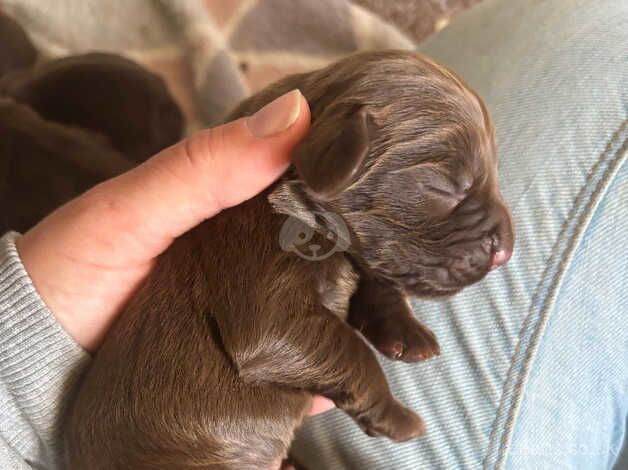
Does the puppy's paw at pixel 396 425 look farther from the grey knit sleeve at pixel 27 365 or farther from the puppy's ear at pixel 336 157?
the grey knit sleeve at pixel 27 365

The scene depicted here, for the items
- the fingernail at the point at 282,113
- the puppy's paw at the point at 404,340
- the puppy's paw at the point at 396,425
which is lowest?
the puppy's paw at the point at 396,425

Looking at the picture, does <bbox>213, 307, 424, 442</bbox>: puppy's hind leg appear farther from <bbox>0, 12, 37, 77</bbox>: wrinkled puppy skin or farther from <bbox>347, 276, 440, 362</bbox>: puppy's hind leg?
<bbox>0, 12, 37, 77</bbox>: wrinkled puppy skin

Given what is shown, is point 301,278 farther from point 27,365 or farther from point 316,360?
point 27,365

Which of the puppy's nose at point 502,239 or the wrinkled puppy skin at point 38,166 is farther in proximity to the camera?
the wrinkled puppy skin at point 38,166

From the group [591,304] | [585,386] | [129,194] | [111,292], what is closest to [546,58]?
[591,304]

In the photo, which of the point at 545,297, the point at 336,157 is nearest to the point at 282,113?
the point at 336,157

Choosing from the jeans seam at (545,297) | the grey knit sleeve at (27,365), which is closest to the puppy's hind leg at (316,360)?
the jeans seam at (545,297)

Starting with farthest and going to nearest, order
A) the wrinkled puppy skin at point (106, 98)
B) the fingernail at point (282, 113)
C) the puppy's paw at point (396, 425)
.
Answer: the wrinkled puppy skin at point (106, 98)
the puppy's paw at point (396, 425)
the fingernail at point (282, 113)
